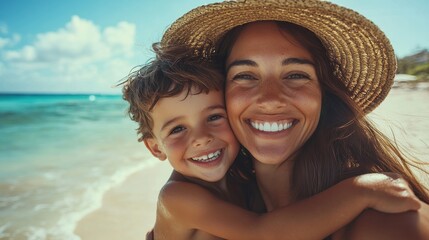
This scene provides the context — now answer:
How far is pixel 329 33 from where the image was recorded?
2.33 m

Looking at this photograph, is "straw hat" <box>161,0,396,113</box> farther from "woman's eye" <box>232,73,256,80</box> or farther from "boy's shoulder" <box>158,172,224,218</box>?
"boy's shoulder" <box>158,172,224,218</box>

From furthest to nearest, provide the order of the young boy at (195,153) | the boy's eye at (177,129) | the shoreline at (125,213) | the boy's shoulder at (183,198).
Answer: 1. the shoreline at (125,213)
2. the boy's eye at (177,129)
3. the boy's shoulder at (183,198)
4. the young boy at (195,153)

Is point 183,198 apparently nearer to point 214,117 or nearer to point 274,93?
point 214,117

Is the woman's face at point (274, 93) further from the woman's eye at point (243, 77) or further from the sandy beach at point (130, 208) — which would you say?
the sandy beach at point (130, 208)

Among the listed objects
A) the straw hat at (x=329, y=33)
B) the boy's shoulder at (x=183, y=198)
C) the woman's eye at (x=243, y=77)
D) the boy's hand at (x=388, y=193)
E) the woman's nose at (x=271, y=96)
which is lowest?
the boy's shoulder at (x=183, y=198)

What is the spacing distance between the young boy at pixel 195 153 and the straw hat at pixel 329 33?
0.19 meters

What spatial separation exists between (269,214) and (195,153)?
709mm

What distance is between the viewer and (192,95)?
2.63 m

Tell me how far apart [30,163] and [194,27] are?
7.39m

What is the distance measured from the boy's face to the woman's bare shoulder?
1.11 meters

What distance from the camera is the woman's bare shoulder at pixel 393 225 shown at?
1509 mm

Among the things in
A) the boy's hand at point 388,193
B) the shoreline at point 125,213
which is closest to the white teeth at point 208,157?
the boy's hand at point 388,193

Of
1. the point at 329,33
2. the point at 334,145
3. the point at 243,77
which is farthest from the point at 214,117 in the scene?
the point at 329,33

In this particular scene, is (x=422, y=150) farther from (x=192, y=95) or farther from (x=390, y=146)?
(x=192, y=95)
